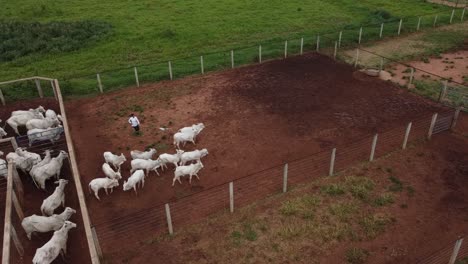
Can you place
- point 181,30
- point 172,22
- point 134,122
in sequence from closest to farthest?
point 134,122
point 181,30
point 172,22

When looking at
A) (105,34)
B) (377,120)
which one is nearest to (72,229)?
(377,120)

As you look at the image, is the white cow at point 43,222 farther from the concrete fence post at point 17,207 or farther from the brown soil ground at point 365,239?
the brown soil ground at point 365,239

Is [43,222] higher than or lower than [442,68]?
higher

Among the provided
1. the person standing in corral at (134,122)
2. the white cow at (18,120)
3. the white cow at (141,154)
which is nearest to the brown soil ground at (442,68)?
the person standing in corral at (134,122)

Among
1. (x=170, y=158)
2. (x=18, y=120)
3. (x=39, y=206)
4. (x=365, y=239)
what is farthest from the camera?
(x=18, y=120)

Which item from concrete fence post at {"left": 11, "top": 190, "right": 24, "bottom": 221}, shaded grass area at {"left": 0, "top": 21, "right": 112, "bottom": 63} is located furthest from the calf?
shaded grass area at {"left": 0, "top": 21, "right": 112, "bottom": 63}

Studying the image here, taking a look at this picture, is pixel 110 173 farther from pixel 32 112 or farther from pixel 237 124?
pixel 32 112

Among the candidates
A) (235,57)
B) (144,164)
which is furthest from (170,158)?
(235,57)
